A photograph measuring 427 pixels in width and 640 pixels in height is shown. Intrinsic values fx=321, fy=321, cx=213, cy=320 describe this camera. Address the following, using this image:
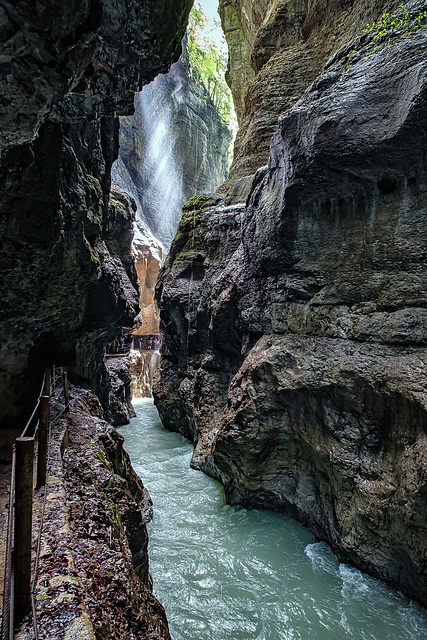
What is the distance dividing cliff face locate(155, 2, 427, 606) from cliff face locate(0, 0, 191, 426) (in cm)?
353

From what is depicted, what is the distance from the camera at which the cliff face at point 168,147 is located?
33.7 metres

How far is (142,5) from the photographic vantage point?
135 inches

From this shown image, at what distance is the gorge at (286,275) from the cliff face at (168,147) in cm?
2676

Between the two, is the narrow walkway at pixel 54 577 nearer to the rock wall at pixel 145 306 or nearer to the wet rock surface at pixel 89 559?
the wet rock surface at pixel 89 559

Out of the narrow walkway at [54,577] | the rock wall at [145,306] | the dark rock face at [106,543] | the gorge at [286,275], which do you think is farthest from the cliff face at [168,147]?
the narrow walkway at [54,577]

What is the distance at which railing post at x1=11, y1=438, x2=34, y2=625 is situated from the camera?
1767 mm

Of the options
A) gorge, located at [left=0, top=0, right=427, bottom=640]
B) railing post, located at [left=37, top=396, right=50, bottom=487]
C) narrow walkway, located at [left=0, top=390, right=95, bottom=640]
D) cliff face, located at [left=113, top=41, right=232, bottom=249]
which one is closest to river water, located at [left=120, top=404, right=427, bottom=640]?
gorge, located at [left=0, top=0, right=427, bottom=640]

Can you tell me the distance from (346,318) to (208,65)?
1841 inches

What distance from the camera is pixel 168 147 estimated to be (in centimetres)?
3803

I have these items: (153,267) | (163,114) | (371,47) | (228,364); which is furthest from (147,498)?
(163,114)

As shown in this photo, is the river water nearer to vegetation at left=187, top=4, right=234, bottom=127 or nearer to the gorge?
the gorge

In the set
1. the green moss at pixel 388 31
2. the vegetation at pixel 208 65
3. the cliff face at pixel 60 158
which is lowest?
the cliff face at pixel 60 158

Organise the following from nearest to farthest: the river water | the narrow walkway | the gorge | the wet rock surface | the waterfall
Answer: the narrow walkway
the wet rock surface
the gorge
the river water
the waterfall

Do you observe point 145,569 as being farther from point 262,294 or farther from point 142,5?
point 142,5
